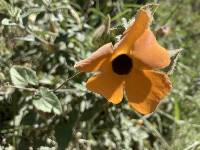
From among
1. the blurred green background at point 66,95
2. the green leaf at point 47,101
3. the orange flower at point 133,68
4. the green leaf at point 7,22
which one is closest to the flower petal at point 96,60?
the orange flower at point 133,68

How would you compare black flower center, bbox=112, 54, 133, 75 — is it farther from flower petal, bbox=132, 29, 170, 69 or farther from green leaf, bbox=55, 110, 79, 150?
green leaf, bbox=55, 110, 79, 150

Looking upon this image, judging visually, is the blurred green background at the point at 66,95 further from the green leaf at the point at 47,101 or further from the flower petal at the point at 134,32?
the flower petal at the point at 134,32

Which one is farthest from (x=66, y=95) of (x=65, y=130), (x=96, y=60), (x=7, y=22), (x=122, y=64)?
(x=96, y=60)

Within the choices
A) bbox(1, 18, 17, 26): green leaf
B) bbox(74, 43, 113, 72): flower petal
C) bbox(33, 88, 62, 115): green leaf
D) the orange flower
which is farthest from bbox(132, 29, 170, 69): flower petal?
bbox(1, 18, 17, 26): green leaf

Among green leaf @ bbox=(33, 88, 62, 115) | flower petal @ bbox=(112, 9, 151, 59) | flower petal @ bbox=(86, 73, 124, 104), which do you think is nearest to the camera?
flower petal @ bbox=(112, 9, 151, 59)

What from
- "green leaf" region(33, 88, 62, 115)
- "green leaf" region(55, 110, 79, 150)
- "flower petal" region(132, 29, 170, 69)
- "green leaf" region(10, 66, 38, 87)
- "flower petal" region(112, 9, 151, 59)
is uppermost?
"flower petal" region(112, 9, 151, 59)

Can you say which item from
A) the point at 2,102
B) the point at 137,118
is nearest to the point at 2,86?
the point at 2,102
